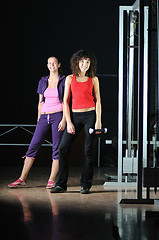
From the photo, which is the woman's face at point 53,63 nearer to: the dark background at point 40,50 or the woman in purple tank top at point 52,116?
the woman in purple tank top at point 52,116

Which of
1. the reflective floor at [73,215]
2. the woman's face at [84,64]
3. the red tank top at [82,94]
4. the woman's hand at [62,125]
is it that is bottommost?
the reflective floor at [73,215]

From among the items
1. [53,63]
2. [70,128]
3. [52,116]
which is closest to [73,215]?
[70,128]

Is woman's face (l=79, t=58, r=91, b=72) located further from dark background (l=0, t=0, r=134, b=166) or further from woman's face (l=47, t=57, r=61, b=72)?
dark background (l=0, t=0, r=134, b=166)

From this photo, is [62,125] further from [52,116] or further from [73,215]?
[73,215]

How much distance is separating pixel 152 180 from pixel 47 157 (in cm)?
354

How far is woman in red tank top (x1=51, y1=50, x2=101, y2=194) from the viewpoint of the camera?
3.75 metres

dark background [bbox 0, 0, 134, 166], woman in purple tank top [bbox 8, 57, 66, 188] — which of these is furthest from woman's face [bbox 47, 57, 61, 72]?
dark background [bbox 0, 0, 134, 166]

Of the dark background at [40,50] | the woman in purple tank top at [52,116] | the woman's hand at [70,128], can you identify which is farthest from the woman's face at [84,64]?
the dark background at [40,50]

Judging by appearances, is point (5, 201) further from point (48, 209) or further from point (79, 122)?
point (79, 122)

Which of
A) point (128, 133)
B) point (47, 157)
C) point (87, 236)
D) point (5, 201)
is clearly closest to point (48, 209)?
point (5, 201)

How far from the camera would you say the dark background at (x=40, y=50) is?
6551mm

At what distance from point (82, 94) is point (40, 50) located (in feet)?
9.82

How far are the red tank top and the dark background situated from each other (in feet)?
9.08

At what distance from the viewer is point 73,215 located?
2.87 metres
